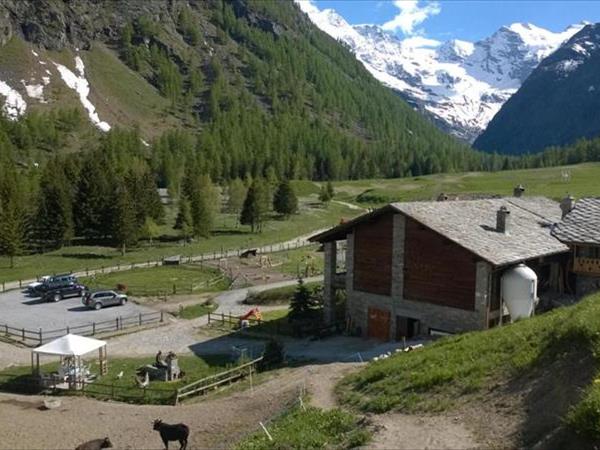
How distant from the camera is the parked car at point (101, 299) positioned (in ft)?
169

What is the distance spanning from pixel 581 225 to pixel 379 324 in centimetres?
1292

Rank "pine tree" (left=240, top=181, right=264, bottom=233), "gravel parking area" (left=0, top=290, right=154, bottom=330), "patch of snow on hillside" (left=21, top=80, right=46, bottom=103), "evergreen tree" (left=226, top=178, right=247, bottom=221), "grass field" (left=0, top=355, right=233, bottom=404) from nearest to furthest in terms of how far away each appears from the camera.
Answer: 1. "grass field" (left=0, top=355, right=233, bottom=404)
2. "gravel parking area" (left=0, top=290, right=154, bottom=330)
3. "pine tree" (left=240, top=181, right=264, bottom=233)
4. "evergreen tree" (left=226, top=178, right=247, bottom=221)
5. "patch of snow on hillside" (left=21, top=80, right=46, bottom=103)

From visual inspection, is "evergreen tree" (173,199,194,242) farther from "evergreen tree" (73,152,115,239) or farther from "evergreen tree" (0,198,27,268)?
"evergreen tree" (0,198,27,268)

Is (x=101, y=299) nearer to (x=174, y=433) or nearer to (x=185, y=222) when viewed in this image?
(x=174, y=433)

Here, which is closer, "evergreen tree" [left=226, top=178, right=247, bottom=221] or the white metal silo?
the white metal silo

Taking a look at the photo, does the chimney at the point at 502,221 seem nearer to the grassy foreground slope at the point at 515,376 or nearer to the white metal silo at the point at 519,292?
the white metal silo at the point at 519,292

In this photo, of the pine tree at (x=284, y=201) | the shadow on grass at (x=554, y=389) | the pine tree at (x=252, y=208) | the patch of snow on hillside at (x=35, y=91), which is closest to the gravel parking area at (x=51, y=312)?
the shadow on grass at (x=554, y=389)

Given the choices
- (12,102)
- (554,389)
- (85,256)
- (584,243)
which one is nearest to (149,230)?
(85,256)

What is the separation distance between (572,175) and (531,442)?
15038cm

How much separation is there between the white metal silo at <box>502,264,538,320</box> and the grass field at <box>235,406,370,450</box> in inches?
646

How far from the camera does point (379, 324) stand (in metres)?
39.7

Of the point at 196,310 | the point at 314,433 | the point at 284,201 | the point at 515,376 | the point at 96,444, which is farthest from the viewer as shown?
the point at 284,201

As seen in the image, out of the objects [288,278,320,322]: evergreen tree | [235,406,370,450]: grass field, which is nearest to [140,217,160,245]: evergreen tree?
[288,278,320,322]: evergreen tree

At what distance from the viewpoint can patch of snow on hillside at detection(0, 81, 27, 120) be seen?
17350cm
